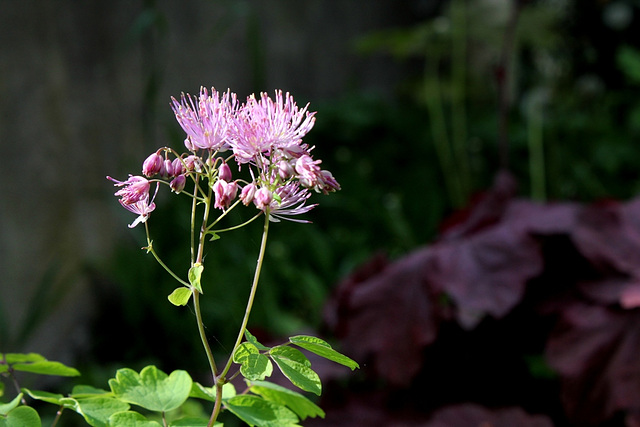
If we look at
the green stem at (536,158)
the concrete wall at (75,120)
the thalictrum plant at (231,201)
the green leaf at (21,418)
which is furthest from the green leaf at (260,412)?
the green stem at (536,158)

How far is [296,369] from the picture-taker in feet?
1.39

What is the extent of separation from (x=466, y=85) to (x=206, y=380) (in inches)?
123

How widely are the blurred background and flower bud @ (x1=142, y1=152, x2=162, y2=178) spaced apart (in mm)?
837

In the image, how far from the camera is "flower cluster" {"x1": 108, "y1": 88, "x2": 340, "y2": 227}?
1.38ft

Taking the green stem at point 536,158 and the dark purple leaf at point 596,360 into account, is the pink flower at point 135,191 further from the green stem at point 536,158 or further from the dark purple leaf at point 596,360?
the green stem at point 536,158

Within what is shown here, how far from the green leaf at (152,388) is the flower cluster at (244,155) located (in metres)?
0.12

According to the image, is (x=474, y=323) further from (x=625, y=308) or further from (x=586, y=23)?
(x=586, y=23)

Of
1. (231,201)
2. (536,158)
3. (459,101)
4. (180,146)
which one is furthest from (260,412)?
(459,101)

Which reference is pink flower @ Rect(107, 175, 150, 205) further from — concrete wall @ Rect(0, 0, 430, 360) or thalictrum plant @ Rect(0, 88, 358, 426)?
concrete wall @ Rect(0, 0, 430, 360)

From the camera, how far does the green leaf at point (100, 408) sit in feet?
1.43

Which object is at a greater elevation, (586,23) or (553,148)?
(586,23)

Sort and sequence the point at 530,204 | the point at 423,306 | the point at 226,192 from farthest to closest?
1. the point at 530,204
2. the point at 423,306
3. the point at 226,192

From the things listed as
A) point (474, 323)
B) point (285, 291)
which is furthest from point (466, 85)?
point (474, 323)

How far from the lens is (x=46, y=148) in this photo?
2018mm
